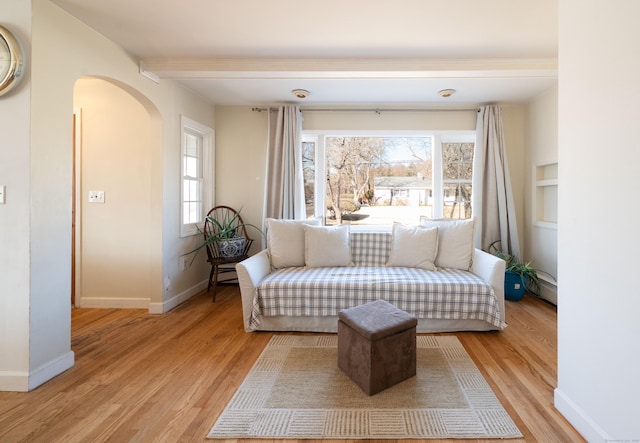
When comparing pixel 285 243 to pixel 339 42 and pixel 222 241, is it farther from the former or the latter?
pixel 339 42

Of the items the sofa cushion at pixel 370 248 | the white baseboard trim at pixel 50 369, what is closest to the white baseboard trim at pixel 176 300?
the white baseboard trim at pixel 50 369

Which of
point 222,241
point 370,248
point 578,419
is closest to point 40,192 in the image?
point 222,241

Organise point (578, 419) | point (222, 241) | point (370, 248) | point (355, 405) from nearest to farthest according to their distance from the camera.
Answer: point (578, 419) < point (355, 405) < point (370, 248) < point (222, 241)

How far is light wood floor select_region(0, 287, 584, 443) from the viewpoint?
150 centimetres

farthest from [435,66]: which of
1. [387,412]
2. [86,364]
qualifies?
[86,364]

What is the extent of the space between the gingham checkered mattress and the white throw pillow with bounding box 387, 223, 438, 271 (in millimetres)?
374

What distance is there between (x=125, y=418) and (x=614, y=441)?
2.22 metres

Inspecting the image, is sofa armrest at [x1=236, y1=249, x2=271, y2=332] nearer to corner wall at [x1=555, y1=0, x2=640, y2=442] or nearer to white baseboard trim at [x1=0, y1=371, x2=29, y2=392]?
white baseboard trim at [x1=0, y1=371, x2=29, y2=392]

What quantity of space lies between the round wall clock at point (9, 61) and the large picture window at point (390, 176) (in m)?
2.77

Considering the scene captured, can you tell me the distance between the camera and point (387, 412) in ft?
5.23

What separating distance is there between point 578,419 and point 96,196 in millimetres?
4106

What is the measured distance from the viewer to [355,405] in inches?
65.0

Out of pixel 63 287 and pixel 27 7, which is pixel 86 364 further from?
pixel 27 7

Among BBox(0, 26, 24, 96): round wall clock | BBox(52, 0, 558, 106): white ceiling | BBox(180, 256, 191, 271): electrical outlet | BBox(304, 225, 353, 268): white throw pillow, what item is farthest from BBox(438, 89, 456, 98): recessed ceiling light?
BBox(0, 26, 24, 96): round wall clock
